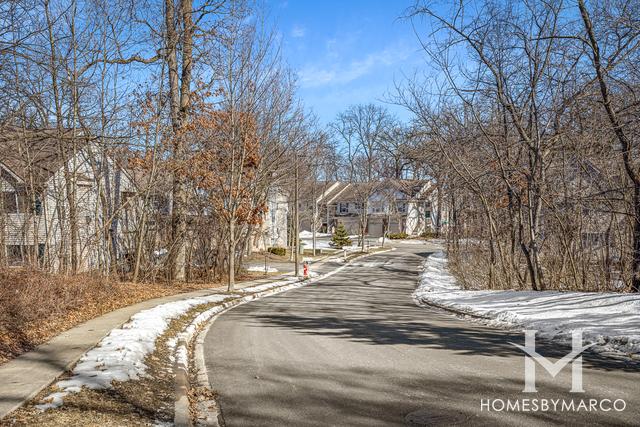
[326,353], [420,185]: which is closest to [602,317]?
[326,353]

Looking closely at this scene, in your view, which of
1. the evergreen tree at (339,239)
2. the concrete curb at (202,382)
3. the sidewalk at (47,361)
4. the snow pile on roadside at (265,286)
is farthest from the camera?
the evergreen tree at (339,239)

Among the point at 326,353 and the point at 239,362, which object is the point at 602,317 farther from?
the point at 239,362

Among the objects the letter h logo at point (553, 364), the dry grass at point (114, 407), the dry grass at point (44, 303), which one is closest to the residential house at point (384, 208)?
the dry grass at point (44, 303)

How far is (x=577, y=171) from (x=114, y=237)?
1756 centimetres

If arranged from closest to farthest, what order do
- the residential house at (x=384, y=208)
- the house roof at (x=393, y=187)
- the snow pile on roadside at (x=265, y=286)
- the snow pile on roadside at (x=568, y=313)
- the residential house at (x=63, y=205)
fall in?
the snow pile on roadside at (x=568, y=313) < the residential house at (x=63, y=205) < the snow pile on roadside at (x=265, y=286) < the house roof at (x=393, y=187) < the residential house at (x=384, y=208)

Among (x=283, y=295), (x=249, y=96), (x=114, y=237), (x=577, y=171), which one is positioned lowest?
(x=283, y=295)

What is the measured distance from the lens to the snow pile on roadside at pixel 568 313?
29.4 ft

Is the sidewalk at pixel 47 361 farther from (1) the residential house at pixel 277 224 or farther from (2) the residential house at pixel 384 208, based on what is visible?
(2) the residential house at pixel 384 208

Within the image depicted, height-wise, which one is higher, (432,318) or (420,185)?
(420,185)

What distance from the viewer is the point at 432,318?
13797 millimetres

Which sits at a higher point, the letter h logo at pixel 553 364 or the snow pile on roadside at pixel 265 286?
the letter h logo at pixel 553 364

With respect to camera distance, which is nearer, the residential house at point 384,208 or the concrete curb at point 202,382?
the concrete curb at point 202,382

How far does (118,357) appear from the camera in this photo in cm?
781

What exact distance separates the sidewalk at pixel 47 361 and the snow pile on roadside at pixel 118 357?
0.63 ft
